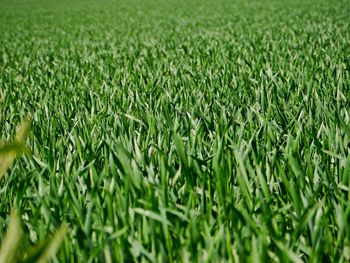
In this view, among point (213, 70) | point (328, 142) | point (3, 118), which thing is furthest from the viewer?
point (213, 70)

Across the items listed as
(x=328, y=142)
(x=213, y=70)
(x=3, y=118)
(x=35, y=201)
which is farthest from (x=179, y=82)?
(x=35, y=201)

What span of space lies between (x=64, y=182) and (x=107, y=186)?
163mm

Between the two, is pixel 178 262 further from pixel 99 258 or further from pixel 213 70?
pixel 213 70

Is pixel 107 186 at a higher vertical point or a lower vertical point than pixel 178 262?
higher

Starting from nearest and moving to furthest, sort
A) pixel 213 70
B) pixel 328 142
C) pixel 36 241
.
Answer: pixel 36 241, pixel 328 142, pixel 213 70

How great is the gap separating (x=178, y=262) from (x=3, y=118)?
165 centimetres

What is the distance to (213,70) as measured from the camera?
3361mm

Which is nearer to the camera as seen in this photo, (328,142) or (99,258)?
(99,258)

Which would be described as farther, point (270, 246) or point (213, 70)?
point (213, 70)

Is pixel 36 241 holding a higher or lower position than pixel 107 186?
lower

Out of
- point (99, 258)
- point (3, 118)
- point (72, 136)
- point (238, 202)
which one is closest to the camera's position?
point (99, 258)

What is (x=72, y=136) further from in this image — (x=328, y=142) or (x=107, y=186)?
(x=328, y=142)

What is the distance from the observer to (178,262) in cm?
91

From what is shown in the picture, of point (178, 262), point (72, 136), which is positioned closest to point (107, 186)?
point (178, 262)
